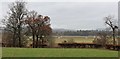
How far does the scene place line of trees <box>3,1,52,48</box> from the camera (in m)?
28.6

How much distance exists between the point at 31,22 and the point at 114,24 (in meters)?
10.4

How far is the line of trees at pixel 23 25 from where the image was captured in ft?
93.7

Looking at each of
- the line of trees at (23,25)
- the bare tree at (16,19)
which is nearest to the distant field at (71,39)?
the line of trees at (23,25)

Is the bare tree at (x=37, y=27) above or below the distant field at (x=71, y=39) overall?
above

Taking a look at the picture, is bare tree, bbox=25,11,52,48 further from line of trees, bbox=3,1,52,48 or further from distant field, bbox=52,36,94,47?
distant field, bbox=52,36,94,47

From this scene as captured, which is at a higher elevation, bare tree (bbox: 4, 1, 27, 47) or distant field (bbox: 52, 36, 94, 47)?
bare tree (bbox: 4, 1, 27, 47)

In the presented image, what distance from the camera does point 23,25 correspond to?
2919cm

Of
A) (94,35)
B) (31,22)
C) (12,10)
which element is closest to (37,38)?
(31,22)

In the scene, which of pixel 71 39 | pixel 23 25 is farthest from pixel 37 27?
pixel 71 39

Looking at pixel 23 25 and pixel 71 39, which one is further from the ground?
pixel 23 25

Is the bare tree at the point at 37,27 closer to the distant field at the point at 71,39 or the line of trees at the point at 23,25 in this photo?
the line of trees at the point at 23,25

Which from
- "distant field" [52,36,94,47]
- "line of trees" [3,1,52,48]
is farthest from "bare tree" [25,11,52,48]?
"distant field" [52,36,94,47]

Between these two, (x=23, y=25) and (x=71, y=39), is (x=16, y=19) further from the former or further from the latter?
(x=71, y=39)

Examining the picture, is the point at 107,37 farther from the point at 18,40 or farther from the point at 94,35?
the point at 18,40
